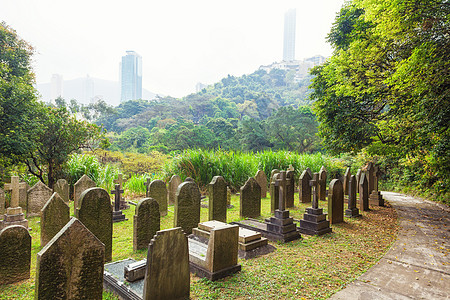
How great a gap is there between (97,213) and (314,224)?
4.31m

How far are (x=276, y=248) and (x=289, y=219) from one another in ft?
2.59

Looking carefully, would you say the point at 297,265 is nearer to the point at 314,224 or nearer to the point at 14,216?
the point at 314,224

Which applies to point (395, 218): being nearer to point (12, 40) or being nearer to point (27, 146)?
point (27, 146)

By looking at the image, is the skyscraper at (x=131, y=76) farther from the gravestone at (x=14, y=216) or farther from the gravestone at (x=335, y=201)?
the gravestone at (x=335, y=201)

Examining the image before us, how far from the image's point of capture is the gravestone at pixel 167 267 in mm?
2674

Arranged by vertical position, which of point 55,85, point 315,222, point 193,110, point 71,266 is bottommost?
point 315,222

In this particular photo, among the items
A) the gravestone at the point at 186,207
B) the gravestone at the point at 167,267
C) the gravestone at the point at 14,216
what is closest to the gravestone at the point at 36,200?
the gravestone at the point at 14,216

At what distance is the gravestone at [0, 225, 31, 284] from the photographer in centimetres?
321

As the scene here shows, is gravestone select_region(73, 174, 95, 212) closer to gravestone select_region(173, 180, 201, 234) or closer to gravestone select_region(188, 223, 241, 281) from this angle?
gravestone select_region(173, 180, 201, 234)

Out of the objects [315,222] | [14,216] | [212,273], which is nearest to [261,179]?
[315,222]

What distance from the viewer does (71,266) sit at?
2195mm

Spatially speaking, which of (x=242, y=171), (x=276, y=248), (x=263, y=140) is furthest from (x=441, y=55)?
(x=263, y=140)

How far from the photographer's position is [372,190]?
9516 millimetres

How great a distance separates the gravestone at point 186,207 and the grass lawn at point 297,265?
923 mm
